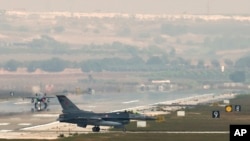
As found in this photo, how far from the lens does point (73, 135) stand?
118m

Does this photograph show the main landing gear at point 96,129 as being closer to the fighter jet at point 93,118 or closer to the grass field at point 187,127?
the fighter jet at point 93,118

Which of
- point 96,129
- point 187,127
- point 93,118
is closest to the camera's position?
point 96,129

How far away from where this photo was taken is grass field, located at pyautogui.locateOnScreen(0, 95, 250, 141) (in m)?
113

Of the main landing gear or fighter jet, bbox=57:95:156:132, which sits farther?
fighter jet, bbox=57:95:156:132

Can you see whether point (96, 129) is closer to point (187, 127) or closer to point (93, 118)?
point (93, 118)

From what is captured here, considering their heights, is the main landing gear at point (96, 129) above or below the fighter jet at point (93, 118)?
below

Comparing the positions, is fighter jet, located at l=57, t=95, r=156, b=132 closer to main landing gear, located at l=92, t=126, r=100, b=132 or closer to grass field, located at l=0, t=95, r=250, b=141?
main landing gear, located at l=92, t=126, r=100, b=132

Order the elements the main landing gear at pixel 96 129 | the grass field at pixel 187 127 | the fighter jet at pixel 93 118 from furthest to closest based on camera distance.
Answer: the fighter jet at pixel 93 118
the main landing gear at pixel 96 129
the grass field at pixel 187 127

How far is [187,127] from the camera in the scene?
432 ft

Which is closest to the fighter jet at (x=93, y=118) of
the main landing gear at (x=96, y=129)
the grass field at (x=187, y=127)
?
the main landing gear at (x=96, y=129)

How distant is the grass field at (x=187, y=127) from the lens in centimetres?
11294

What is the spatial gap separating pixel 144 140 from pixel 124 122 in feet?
52.1

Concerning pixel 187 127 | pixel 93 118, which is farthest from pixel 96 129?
pixel 187 127

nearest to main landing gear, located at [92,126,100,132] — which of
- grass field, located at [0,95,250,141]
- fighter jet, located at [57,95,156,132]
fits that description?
fighter jet, located at [57,95,156,132]
